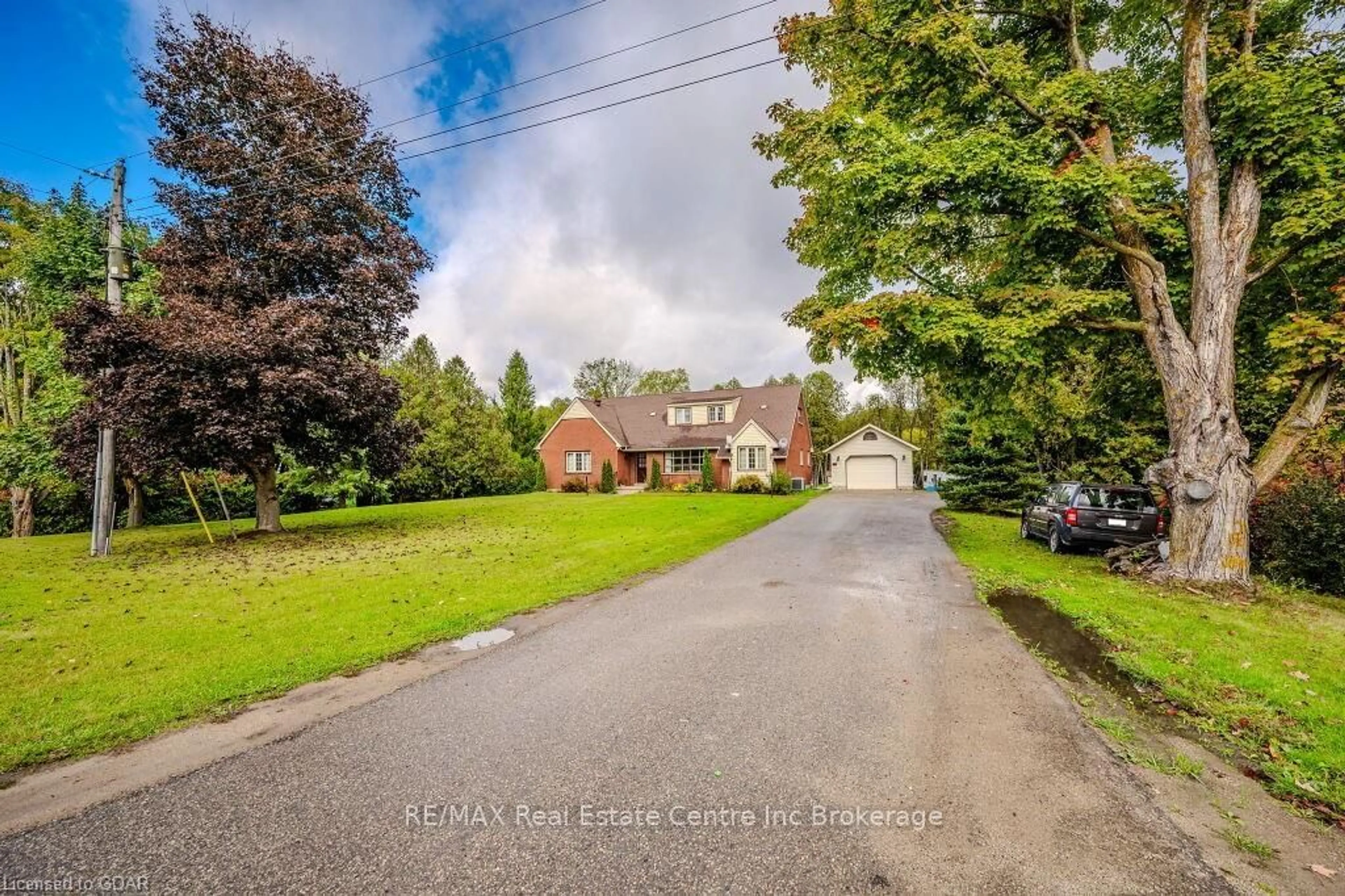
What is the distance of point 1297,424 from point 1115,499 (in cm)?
316

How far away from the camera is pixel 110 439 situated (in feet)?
37.7

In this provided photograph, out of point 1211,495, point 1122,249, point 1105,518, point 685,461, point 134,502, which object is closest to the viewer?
point 1211,495

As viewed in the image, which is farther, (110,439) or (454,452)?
(454,452)

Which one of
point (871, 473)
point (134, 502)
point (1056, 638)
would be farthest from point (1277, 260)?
point (134, 502)

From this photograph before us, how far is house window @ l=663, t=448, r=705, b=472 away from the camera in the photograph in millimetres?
32688

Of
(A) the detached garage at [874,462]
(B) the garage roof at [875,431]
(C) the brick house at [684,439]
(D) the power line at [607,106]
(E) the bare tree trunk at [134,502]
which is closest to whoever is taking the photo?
(D) the power line at [607,106]

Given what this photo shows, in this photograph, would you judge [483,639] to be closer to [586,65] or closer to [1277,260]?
[586,65]

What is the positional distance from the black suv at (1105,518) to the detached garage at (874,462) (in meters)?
23.4

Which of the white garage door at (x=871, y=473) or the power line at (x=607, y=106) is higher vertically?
the power line at (x=607, y=106)

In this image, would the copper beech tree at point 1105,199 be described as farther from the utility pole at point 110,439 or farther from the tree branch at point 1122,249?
the utility pole at point 110,439

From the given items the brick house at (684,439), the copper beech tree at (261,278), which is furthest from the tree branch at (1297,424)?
the brick house at (684,439)

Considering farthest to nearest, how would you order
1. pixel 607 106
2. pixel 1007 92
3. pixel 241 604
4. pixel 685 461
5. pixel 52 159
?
pixel 685 461 < pixel 52 159 < pixel 607 106 < pixel 1007 92 < pixel 241 604

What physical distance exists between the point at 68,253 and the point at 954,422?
31.8 metres

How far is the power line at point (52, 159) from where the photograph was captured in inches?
417
